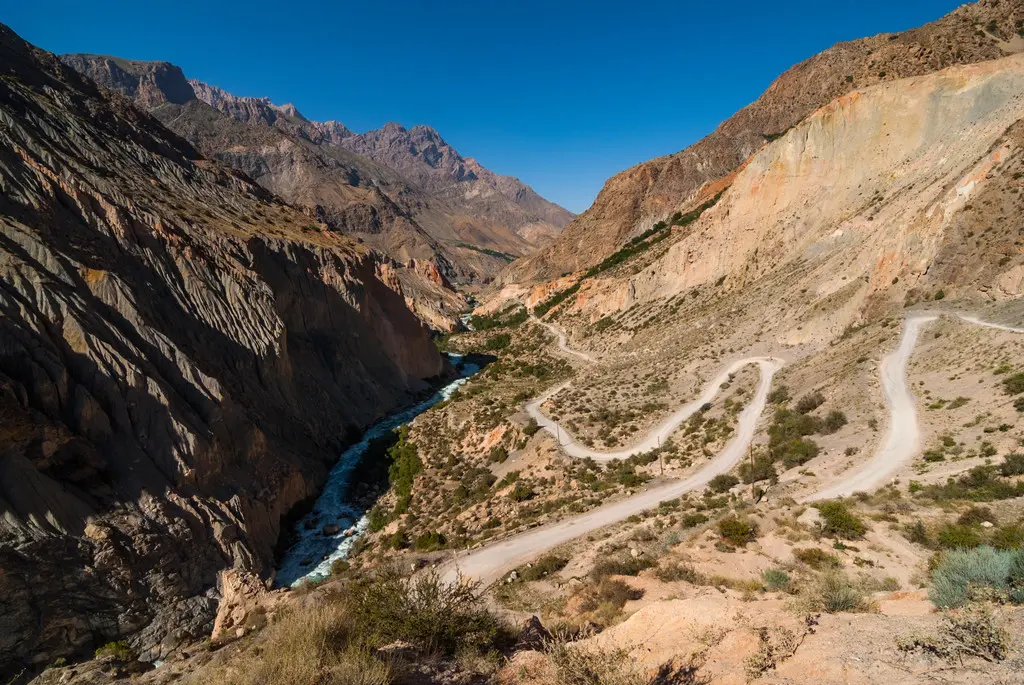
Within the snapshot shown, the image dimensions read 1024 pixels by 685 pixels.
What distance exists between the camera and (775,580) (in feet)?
32.0

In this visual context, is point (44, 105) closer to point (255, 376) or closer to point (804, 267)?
point (255, 376)

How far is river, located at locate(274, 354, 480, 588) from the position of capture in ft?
66.4

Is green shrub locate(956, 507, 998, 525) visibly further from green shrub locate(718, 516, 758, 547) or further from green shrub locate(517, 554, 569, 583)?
green shrub locate(517, 554, 569, 583)

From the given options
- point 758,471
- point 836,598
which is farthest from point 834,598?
point 758,471

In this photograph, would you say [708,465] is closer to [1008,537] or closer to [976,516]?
[976,516]

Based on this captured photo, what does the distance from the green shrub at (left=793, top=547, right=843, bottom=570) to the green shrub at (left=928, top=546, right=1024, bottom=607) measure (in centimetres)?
366

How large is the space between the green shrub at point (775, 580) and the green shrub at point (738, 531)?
210 cm

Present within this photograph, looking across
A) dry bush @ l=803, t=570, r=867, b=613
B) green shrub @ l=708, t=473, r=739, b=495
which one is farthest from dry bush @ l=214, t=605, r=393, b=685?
green shrub @ l=708, t=473, r=739, b=495

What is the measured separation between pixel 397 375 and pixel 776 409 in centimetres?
3289

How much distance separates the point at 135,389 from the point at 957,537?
2587 centimetres

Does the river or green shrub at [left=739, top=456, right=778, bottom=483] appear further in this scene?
the river

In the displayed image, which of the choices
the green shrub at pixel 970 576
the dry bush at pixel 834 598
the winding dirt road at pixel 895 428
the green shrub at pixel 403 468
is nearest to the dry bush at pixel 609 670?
the dry bush at pixel 834 598

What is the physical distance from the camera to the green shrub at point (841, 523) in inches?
452

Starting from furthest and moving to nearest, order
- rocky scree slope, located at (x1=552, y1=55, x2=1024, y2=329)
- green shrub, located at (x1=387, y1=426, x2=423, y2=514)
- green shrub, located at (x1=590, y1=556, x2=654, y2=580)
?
green shrub, located at (x1=387, y1=426, x2=423, y2=514), rocky scree slope, located at (x1=552, y1=55, x2=1024, y2=329), green shrub, located at (x1=590, y1=556, x2=654, y2=580)
